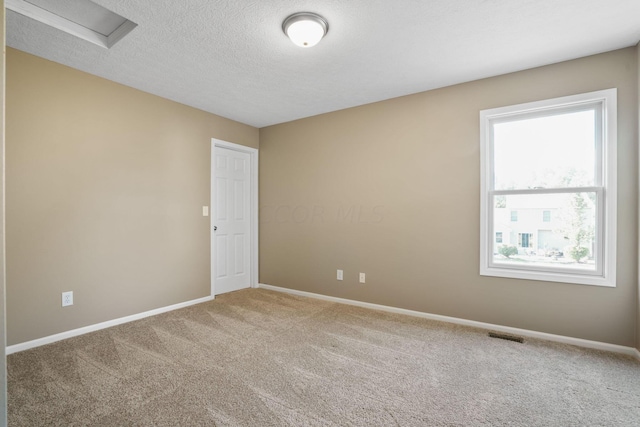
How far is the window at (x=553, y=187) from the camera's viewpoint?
8.48ft

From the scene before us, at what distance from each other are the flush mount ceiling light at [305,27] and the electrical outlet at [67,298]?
9.99 ft

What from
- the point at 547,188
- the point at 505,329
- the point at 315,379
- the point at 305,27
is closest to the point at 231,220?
the point at 315,379

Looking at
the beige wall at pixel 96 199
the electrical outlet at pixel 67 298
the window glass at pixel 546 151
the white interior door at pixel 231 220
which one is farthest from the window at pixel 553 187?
the electrical outlet at pixel 67 298

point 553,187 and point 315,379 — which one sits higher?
point 553,187

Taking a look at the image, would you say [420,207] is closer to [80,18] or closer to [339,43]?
[339,43]

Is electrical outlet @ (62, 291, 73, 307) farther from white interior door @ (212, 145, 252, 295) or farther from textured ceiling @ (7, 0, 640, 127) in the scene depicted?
textured ceiling @ (7, 0, 640, 127)

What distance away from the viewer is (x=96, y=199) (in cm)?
302

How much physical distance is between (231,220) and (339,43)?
9.81 feet

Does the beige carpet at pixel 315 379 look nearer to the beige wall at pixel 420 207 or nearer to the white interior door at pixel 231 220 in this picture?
the beige wall at pixel 420 207

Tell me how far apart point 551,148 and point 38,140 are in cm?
468

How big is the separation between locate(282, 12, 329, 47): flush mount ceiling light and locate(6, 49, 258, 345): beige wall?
2159 mm

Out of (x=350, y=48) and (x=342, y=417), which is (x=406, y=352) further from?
(x=350, y=48)

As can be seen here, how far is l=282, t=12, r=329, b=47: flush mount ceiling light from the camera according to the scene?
2.10 m

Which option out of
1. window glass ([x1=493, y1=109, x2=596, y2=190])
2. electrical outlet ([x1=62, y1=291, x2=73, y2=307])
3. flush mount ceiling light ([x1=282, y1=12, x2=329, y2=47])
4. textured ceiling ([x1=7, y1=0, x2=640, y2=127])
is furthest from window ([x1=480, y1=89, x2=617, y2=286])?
electrical outlet ([x1=62, y1=291, x2=73, y2=307])
